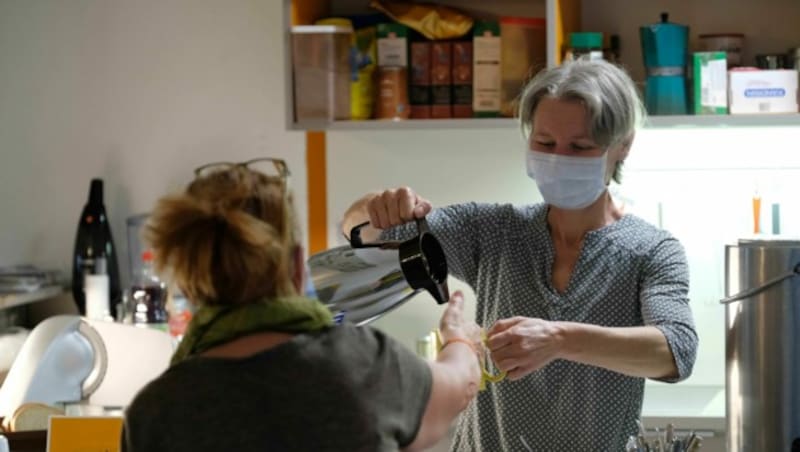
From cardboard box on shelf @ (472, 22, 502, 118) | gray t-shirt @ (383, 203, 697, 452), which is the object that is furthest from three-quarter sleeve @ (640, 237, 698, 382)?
cardboard box on shelf @ (472, 22, 502, 118)

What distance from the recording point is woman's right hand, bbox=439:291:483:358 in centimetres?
175

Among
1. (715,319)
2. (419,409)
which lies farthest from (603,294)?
(715,319)

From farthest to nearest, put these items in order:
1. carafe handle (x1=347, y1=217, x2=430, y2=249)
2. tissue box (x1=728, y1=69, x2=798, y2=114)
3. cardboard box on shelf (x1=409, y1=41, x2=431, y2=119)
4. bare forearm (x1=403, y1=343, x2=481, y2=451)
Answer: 1. cardboard box on shelf (x1=409, y1=41, x2=431, y2=119)
2. tissue box (x1=728, y1=69, x2=798, y2=114)
3. carafe handle (x1=347, y1=217, x2=430, y2=249)
4. bare forearm (x1=403, y1=343, x2=481, y2=451)

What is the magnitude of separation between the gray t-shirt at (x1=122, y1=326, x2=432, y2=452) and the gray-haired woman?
71cm

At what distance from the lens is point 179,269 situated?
1.50 metres

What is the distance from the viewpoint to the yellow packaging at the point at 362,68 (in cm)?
333

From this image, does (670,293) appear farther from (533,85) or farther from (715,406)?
(715,406)

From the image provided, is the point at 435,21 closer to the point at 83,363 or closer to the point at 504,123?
the point at 504,123

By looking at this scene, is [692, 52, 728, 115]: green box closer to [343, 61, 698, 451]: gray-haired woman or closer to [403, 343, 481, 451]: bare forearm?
[343, 61, 698, 451]: gray-haired woman

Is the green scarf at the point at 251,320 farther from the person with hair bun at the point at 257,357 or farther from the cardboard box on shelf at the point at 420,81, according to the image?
the cardboard box on shelf at the point at 420,81

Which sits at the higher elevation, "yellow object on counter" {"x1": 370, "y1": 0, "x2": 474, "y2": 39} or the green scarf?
"yellow object on counter" {"x1": 370, "y1": 0, "x2": 474, "y2": 39}

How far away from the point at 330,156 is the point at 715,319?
A: 1.08 m

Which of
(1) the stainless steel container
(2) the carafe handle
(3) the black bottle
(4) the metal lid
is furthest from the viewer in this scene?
(3) the black bottle

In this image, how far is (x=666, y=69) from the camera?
126 inches
